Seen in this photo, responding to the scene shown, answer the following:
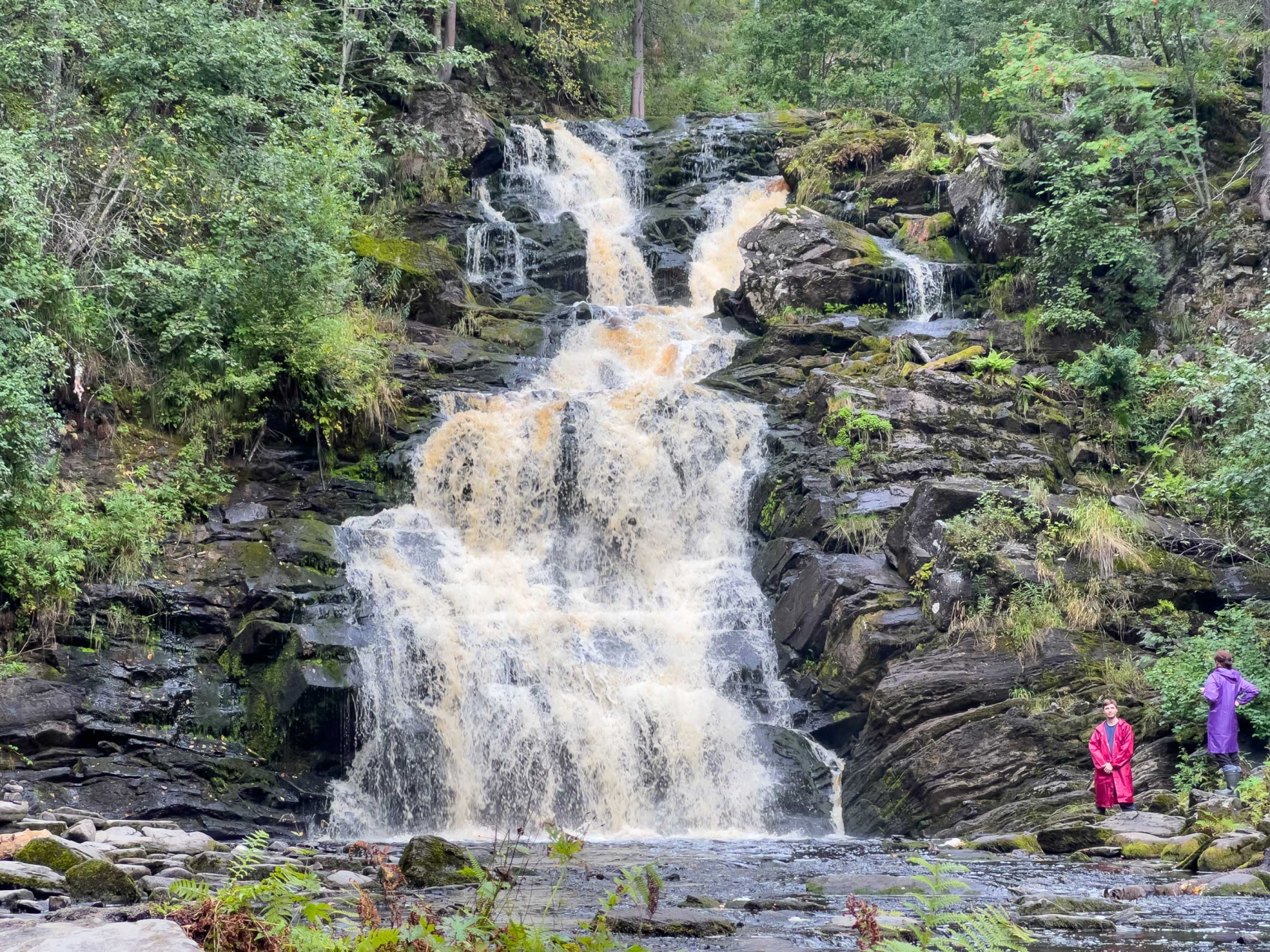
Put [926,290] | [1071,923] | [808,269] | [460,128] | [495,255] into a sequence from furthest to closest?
[460,128]
[495,255]
[926,290]
[808,269]
[1071,923]

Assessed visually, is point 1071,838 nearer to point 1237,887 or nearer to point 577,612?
point 1237,887

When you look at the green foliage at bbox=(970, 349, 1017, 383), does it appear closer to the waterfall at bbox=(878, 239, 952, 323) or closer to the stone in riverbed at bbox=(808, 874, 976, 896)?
the waterfall at bbox=(878, 239, 952, 323)

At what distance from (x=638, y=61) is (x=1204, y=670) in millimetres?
30313

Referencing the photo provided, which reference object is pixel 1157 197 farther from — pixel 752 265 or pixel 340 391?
pixel 340 391

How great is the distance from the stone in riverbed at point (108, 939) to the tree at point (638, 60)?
35.8 m

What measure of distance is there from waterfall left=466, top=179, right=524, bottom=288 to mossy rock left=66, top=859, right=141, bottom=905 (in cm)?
2015

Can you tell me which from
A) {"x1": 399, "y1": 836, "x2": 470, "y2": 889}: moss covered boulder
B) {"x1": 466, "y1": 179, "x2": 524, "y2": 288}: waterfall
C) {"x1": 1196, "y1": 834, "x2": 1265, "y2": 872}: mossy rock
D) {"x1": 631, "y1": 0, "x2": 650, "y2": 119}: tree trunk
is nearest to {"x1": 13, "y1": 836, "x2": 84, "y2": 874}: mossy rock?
{"x1": 399, "y1": 836, "x2": 470, "y2": 889}: moss covered boulder

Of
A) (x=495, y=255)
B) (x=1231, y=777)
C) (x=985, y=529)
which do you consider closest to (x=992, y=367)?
(x=985, y=529)

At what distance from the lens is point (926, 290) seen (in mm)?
23734

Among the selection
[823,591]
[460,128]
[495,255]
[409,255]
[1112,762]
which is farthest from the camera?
[460,128]

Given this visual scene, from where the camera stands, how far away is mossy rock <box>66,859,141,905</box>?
6.34m

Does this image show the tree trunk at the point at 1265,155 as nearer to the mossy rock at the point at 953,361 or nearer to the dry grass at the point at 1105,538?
the mossy rock at the point at 953,361

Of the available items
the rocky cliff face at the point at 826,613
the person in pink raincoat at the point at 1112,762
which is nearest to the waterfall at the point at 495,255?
the rocky cliff face at the point at 826,613

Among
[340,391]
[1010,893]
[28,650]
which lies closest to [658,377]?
[340,391]
